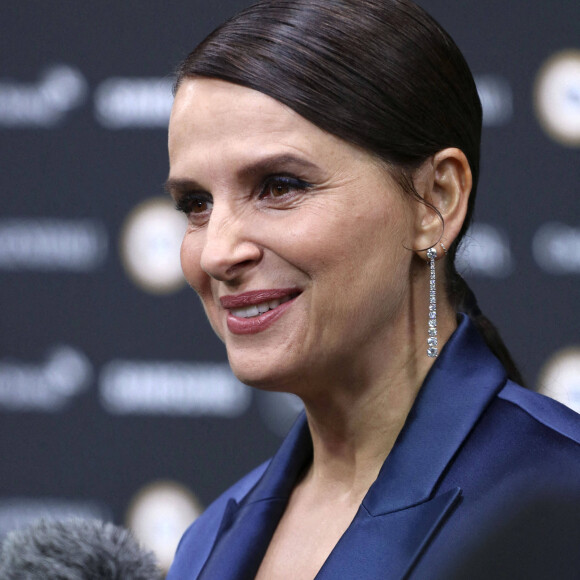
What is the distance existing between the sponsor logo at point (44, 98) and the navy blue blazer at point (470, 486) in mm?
1341

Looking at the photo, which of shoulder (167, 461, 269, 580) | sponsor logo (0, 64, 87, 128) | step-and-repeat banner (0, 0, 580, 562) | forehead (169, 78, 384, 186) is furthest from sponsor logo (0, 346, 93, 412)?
forehead (169, 78, 384, 186)

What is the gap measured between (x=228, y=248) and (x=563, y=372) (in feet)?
3.85

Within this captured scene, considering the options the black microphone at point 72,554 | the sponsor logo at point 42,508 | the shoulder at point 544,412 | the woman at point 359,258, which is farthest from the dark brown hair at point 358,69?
the sponsor logo at point 42,508

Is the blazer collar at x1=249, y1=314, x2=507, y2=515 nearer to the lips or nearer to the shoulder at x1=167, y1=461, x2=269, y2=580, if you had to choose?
the lips

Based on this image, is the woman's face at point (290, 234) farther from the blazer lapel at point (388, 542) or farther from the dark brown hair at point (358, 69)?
the blazer lapel at point (388, 542)

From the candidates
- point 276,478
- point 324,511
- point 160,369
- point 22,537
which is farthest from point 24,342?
point 22,537

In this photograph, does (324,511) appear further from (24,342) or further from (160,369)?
(24,342)

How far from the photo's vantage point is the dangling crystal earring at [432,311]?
1.00 m

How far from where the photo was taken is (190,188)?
101 cm

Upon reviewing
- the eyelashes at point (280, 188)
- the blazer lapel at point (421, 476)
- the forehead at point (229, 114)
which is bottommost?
the blazer lapel at point (421, 476)

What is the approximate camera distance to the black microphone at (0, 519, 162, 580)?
74 cm

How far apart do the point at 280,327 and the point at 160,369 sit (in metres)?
1.10

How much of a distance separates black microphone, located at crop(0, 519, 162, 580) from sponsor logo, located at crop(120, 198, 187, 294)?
1.26 meters

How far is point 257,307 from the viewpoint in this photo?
97 centimetres
